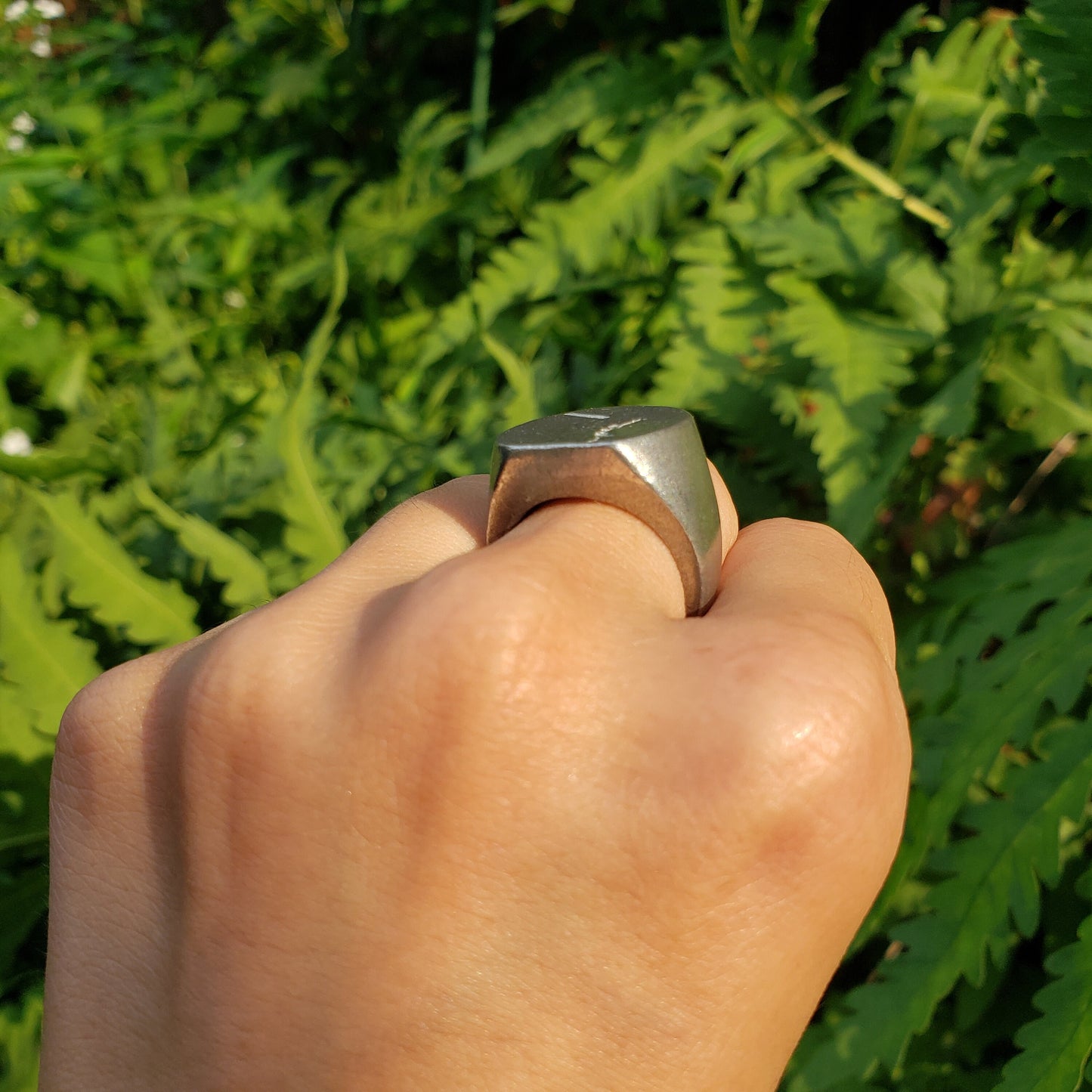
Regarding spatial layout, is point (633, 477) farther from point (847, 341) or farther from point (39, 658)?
point (39, 658)

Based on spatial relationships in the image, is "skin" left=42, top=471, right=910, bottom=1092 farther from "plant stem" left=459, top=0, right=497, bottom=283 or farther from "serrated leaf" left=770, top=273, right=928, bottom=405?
"plant stem" left=459, top=0, right=497, bottom=283

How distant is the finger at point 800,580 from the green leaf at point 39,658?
106 cm

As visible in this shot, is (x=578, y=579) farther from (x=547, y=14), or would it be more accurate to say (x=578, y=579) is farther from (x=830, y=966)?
(x=547, y=14)

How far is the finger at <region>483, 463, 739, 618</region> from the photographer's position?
0.53 m

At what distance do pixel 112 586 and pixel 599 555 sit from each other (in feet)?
3.43

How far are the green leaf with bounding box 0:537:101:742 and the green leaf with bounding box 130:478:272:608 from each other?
0.69ft

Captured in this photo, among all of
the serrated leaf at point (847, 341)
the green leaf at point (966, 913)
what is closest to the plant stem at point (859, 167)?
the serrated leaf at point (847, 341)

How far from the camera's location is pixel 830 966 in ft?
1.78

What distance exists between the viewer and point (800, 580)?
0.59 m

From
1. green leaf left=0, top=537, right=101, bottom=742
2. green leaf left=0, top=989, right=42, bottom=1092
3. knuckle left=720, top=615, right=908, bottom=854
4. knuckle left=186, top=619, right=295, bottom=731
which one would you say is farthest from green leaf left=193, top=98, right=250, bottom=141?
knuckle left=720, top=615, right=908, bottom=854

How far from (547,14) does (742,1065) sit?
2.40 metres

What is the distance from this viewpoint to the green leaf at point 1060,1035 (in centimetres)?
79

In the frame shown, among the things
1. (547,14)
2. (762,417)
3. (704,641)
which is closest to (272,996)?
(704,641)

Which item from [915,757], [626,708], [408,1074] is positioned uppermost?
[626,708]
